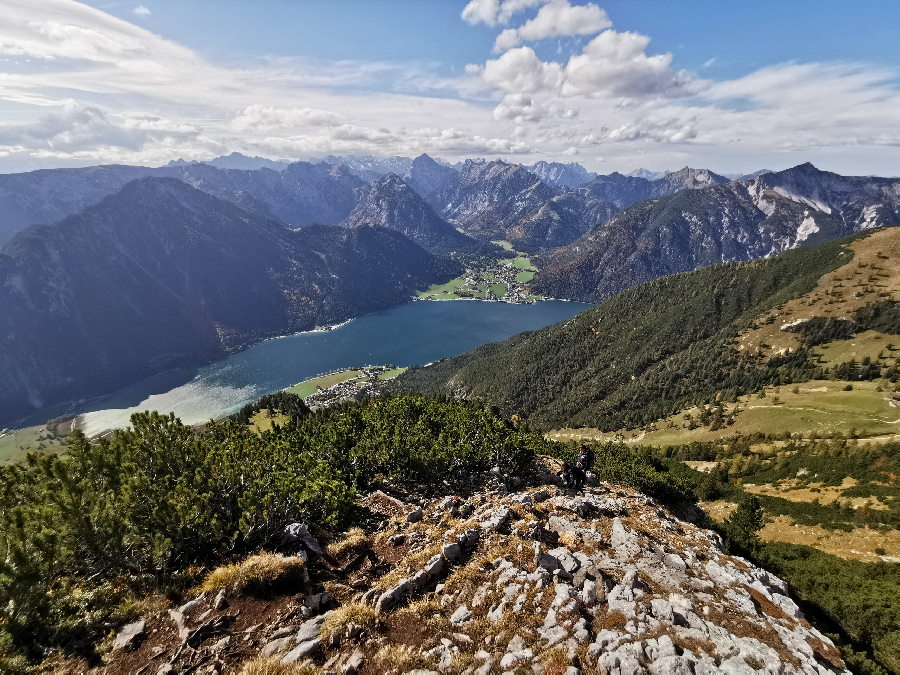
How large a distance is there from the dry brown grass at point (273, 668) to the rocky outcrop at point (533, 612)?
15.8 inches

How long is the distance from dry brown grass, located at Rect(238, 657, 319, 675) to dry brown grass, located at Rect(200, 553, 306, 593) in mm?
4466

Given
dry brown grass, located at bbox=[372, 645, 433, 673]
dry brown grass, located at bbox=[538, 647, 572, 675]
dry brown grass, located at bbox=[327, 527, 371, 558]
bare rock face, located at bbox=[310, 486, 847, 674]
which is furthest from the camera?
dry brown grass, located at bbox=[327, 527, 371, 558]

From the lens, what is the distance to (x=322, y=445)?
169 feet

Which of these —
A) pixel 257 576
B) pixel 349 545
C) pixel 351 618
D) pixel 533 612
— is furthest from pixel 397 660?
pixel 349 545

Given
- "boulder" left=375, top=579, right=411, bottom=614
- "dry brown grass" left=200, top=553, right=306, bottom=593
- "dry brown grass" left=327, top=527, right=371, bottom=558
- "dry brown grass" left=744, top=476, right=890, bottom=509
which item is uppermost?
"dry brown grass" left=200, top=553, right=306, bottom=593

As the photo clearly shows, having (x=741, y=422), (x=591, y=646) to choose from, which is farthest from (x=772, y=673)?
(x=741, y=422)

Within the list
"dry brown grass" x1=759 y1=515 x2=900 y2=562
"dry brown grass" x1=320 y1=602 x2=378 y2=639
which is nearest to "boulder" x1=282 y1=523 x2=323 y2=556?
"dry brown grass" x1=320 y1=602 x2=378 y2=639

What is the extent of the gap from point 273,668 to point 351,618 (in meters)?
3.48

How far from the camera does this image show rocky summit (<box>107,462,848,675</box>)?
15133 mm

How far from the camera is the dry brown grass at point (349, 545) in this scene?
77.4ft

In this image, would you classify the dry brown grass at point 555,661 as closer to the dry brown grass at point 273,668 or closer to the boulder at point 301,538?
the dry brown grass at point 273,668

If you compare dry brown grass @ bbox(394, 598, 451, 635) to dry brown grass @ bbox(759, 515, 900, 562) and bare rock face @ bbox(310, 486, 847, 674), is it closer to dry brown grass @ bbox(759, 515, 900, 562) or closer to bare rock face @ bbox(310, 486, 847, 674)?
bare rock face @ bbox(310, 486, 847, 674)

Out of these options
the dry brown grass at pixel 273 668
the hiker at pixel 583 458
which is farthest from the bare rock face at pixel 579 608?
the hiker at pixel 583 458

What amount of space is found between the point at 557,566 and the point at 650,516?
659 inches
